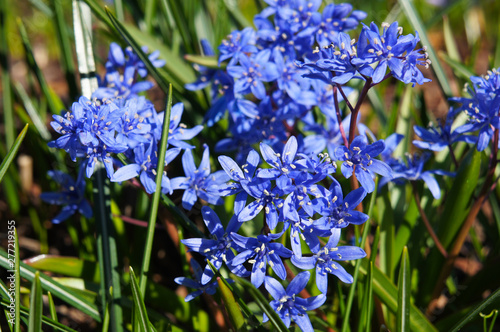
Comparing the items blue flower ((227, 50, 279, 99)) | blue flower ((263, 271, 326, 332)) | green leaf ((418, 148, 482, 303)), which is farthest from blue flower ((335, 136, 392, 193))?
blue flower ((227, 50, 279, 99))

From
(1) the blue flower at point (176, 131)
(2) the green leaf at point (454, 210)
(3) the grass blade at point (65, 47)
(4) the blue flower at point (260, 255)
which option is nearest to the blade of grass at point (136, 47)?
(1) the blue flower at point (176, 131)

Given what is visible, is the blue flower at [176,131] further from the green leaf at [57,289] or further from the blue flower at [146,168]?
the green leaf at [57,289]

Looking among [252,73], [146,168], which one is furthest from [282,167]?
[252,73]

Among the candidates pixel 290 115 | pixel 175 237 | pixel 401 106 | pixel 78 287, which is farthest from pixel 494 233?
pixel 78 287

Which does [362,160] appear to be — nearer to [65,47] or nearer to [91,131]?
[91,131]

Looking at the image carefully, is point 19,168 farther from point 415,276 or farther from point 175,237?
point 415,276

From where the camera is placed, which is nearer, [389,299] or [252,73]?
[389,299]

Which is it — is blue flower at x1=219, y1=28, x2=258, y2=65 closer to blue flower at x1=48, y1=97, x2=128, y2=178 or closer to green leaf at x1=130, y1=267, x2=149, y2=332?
blue flower at x1=48, y1=97, x2=128, y2=178

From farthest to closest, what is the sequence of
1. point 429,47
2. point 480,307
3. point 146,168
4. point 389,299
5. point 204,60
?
1. point 429,47
2. point 204,60
3. point 389,299
4. point 146,168
5. point 480,307
